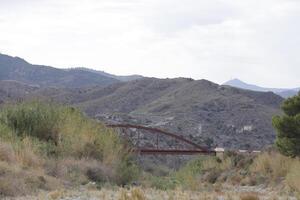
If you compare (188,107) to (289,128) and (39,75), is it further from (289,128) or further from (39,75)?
(39,75)

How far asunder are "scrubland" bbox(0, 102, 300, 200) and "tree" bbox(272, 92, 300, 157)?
5.57ft

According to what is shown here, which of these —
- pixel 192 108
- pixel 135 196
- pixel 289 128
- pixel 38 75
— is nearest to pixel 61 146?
pixel 135 196

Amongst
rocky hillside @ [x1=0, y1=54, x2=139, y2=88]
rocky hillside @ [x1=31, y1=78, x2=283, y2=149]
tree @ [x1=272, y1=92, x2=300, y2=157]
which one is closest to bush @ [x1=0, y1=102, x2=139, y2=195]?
tree @ [x1=272, y1=92, x2=300, y2=157]

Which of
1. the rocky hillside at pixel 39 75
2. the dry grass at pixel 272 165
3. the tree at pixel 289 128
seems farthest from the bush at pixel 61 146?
the rocky hillside at pixel 39 75

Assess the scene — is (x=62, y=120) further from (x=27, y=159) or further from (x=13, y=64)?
(x=13, y=64)

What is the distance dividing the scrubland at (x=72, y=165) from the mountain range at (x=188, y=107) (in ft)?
101

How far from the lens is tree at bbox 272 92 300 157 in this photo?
20.0m

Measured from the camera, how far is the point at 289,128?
20453 mm

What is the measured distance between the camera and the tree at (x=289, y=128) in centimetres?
2003

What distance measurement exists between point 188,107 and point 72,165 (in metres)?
68.1

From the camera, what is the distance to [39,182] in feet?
35.8

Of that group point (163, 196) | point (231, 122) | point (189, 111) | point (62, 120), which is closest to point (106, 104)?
point (189, 111)

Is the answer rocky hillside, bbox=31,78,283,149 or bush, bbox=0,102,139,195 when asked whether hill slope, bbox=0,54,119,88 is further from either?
bush, bbox=0,102,139,195

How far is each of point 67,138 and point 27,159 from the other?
2.25 metres
